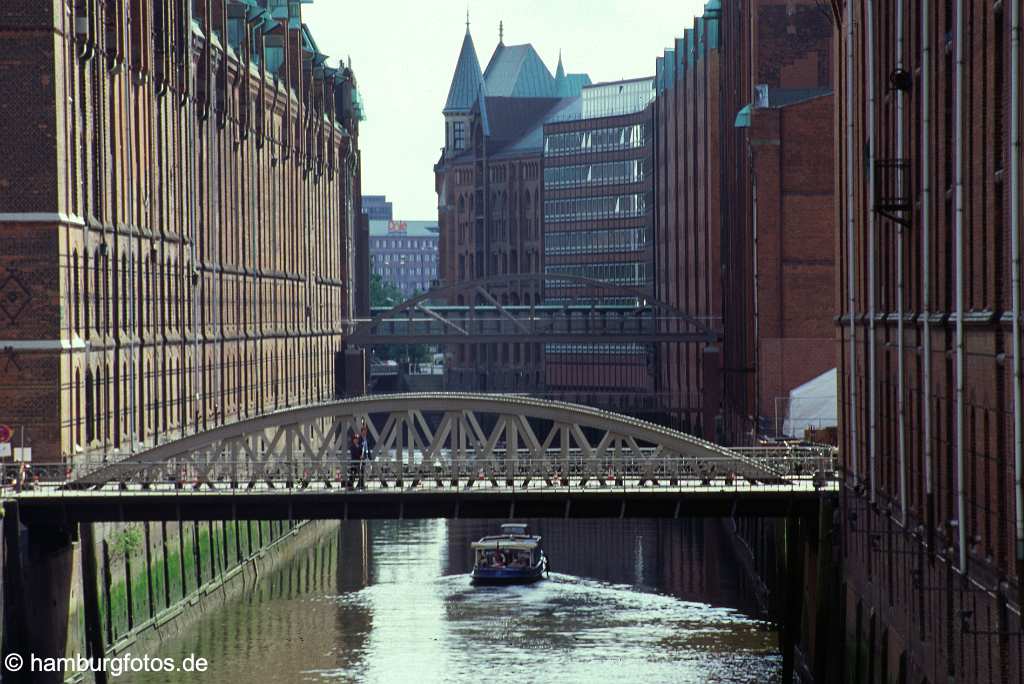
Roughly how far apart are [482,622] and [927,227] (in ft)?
85.4

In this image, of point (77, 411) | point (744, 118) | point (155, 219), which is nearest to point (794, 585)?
point (77, 411)

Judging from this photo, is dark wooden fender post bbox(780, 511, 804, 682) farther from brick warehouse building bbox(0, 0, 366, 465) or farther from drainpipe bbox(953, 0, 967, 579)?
brick warehouse building bbox(0, 0, 366, 465)

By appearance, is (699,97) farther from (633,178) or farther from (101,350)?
(101,350)

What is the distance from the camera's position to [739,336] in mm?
83312

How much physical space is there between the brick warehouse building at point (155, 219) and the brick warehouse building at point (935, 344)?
18.9 metres

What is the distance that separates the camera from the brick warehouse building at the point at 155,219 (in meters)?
53.0

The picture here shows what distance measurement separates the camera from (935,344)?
35.4 meters

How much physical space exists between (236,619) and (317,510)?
43.1 ft

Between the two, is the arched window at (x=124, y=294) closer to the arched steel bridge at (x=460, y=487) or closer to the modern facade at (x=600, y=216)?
the arched steel bridge at (x=460, y=487)

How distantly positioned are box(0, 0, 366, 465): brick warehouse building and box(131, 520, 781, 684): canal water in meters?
6.03

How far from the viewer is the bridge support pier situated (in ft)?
138

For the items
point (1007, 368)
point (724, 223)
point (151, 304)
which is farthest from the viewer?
point (724, 223)

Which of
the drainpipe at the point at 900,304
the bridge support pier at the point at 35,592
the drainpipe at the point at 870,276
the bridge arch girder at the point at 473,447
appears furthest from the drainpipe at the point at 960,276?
the bridge support pier at the point at 35,592

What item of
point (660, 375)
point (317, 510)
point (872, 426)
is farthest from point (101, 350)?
point (660, 375)
